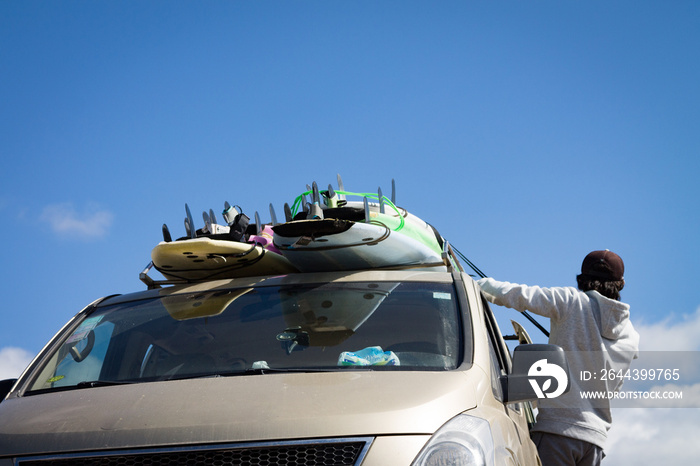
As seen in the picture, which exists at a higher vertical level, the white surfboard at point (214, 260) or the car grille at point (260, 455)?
the white surfboard at point (214, 260)

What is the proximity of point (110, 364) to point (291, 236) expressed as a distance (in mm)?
1205

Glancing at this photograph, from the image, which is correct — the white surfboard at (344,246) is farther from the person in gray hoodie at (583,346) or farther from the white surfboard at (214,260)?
the person in gray hoodie at (583,346)

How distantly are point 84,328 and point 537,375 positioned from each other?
240 cm

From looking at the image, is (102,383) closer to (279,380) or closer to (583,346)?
(279,380)

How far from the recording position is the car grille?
2.76 metres

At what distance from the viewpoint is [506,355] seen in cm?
475

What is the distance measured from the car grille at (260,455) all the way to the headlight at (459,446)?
0.74ft

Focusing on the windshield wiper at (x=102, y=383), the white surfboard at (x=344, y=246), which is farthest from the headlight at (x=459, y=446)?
the white surfboard at (x=344, y=246)

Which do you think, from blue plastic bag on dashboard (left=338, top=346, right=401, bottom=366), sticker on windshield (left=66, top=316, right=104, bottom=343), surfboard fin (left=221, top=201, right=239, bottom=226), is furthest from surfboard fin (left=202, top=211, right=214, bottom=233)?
blue plastic bag on dashboard (left=338, top=346, right=401, bottom=366)

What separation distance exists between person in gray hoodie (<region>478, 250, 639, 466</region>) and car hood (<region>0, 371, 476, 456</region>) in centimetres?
170

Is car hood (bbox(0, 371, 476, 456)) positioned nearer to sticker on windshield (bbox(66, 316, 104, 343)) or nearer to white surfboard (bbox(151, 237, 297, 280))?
sticker on windshield (bbox(66, 316, 104, 343))

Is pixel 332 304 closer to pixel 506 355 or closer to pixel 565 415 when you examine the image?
pixel 506 355

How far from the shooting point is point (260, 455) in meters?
2.79
